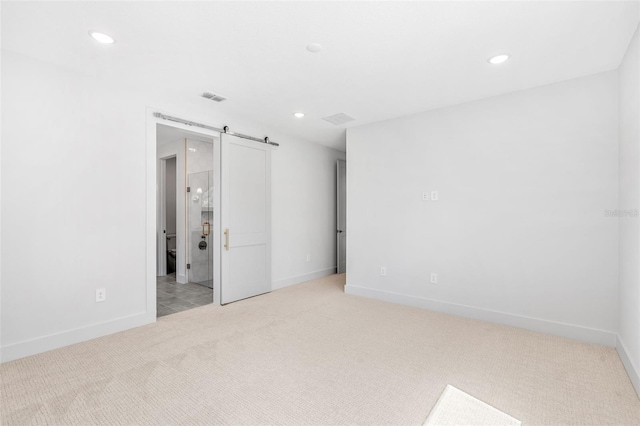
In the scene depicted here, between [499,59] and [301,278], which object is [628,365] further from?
[301,278]

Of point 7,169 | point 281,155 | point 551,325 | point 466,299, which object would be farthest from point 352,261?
point 7,169

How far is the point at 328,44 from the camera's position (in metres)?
2.37

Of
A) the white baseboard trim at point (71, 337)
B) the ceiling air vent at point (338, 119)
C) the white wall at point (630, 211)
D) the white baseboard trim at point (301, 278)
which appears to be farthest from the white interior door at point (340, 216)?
the white wall at point (630, 211)

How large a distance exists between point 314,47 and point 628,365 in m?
3.44

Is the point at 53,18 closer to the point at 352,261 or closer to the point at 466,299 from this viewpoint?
the point at 352,261

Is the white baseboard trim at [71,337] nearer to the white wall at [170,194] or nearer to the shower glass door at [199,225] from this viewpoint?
the shower glass door at [199,225]

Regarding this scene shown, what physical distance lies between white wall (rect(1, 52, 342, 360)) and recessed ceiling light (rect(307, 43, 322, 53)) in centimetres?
185

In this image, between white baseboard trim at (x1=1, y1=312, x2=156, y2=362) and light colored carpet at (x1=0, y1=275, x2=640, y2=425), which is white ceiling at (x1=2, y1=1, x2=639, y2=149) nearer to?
white baseboard trim at (x1=1, y1=312, x2=156, y2=362)

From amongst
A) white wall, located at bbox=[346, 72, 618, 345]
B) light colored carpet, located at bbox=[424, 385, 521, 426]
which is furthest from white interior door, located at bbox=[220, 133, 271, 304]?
light colored carpet, located at bbox=[424, 385, 521, 426]

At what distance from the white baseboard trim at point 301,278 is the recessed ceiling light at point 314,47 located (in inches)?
136

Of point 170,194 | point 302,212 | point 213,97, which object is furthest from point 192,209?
point 213,97

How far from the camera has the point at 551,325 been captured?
3064 millimetres

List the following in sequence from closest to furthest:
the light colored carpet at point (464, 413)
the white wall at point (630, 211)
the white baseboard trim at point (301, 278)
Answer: the light colored carpet at point (464, 413), the white wall at point (630, 211), the white baseboard trim at point (301, 278)

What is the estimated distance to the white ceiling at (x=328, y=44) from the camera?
78.2 inches
